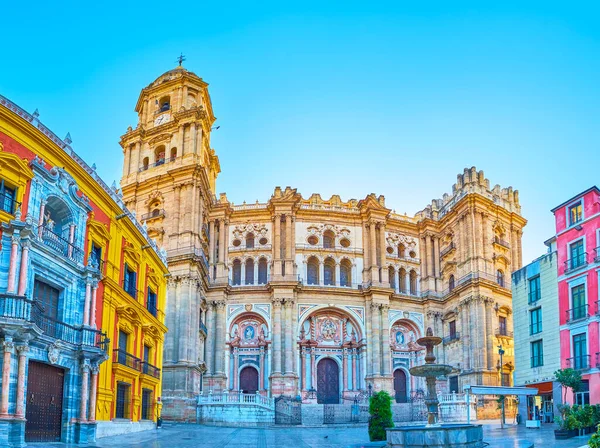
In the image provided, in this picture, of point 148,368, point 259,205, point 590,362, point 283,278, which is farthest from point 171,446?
point 259,205

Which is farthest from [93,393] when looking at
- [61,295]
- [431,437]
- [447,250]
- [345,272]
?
[447,250]

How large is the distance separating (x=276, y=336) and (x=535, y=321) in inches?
762

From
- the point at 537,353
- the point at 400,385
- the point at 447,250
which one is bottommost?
the point at 400,385

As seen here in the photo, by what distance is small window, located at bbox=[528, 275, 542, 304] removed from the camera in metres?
35.0

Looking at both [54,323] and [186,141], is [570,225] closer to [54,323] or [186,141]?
[54,323]

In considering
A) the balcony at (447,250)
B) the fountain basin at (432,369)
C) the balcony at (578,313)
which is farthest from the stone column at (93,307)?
the balcony at (447,250)

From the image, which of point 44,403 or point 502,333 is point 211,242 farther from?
point 44,403

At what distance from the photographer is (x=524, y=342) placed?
3562cm

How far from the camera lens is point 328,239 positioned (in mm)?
53062

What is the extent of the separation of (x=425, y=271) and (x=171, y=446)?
Answer: 36387 mm

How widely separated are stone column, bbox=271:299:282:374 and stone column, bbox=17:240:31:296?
2967cm

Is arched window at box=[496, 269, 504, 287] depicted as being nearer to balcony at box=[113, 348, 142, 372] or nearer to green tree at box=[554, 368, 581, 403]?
green tree at box=[554, 368, 581, 403]

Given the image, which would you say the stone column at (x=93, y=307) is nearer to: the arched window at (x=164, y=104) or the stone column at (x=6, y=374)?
the stone column at (x=6, y=374)

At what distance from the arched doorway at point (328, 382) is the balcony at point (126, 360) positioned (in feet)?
77.7
